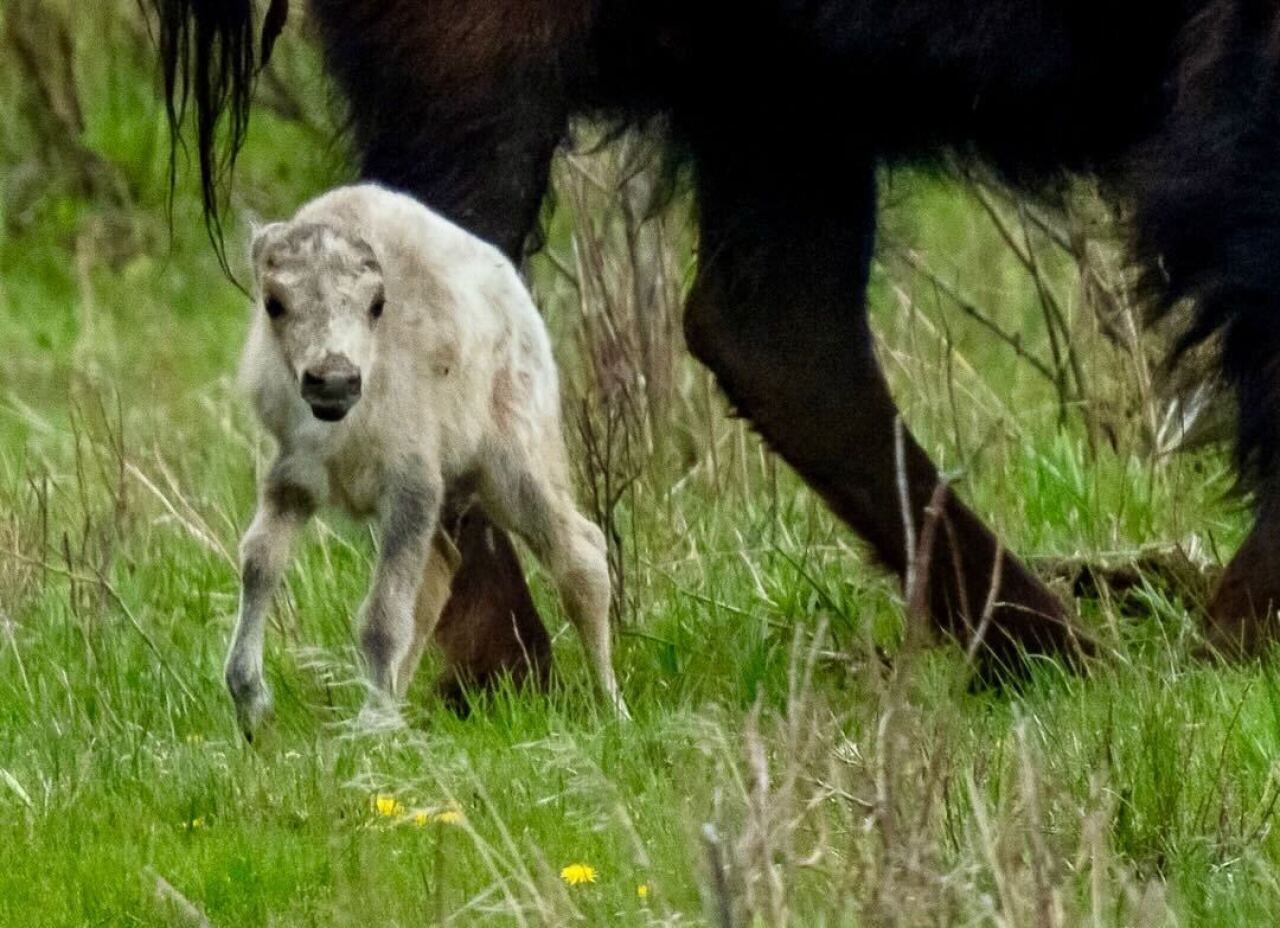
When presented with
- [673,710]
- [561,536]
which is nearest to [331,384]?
[561,536]

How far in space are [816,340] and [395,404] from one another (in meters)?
1.41

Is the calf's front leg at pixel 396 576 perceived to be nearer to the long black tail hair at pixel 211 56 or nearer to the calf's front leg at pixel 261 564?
the calf's front leg at pixel 261 564

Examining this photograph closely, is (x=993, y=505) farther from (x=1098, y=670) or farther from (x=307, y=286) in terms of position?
(x=307, y=286)

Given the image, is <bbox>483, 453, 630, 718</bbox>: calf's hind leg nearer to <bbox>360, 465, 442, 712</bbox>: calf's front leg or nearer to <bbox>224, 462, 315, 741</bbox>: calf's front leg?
<bbox>360, 465, 442, 712</bbox>: calf's front leg

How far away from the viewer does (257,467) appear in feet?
22.4

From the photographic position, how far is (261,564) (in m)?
4.35

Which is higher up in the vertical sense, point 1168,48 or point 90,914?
point 1168,48

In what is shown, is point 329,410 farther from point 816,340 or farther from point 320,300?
point 816,340

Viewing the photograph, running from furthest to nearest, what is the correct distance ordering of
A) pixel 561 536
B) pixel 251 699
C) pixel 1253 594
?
1. pixel 1253 594
2. pixel 561 536
3. pixel 251 699

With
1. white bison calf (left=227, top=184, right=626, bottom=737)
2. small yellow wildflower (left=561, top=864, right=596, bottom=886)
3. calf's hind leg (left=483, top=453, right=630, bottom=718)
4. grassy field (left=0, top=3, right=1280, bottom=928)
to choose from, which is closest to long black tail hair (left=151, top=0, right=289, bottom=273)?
grassy field (left=0, top=3, right=1280, bottom=928)

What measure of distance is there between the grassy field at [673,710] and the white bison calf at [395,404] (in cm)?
17

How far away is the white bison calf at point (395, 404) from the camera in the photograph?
13.4 ft

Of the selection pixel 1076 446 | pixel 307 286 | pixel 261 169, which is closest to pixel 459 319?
pixel 307 286

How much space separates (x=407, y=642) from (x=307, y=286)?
666 millimetres
